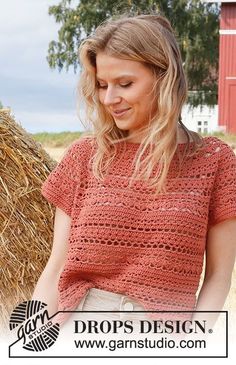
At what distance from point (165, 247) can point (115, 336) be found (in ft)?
0.70

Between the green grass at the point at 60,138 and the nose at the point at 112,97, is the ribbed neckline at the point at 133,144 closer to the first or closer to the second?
the nose at the point at 112,97

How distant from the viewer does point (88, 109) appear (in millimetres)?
1674

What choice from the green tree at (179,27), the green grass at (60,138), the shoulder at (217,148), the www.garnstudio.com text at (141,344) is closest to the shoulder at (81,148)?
the shoulder at (217,148)

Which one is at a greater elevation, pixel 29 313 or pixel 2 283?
pixel 29 313

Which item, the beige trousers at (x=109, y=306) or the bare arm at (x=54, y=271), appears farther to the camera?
the bare arm at (x=54, y=271)

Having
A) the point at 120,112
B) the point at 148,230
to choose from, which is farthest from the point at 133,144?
the point at 148,230

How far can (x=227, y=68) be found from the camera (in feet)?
46.6

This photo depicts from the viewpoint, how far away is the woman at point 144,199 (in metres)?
1.54

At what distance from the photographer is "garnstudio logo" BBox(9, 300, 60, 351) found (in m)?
1.62

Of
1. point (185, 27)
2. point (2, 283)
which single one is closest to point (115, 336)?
point (2, 283)

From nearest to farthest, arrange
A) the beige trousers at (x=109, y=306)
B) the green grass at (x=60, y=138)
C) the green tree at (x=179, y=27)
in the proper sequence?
the beige trousers at (x=109, y=306)
the green grass at (x=60, y=138)
the green tree at (x=179, y=27)

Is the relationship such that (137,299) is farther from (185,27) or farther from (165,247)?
(185,27)

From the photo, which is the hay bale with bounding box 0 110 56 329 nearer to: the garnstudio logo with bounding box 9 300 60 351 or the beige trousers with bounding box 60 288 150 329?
the garnstudio logo with bounding box 9 300 60 351

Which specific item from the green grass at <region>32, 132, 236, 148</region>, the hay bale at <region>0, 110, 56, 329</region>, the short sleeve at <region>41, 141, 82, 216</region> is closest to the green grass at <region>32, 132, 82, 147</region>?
the green grass at <region>32, 132, 236, 148</region>
